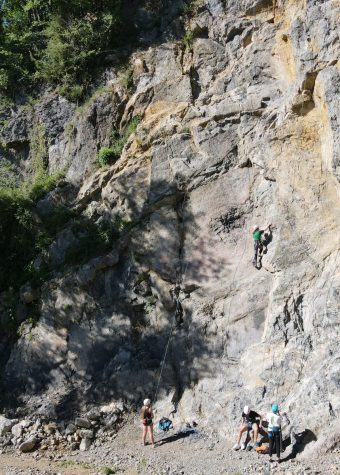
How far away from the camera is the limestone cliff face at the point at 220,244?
508 inches

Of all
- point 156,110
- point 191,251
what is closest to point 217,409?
point 191,251

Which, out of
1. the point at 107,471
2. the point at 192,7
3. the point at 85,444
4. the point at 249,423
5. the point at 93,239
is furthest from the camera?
the point at 192,7

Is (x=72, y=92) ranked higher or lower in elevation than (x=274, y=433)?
higher

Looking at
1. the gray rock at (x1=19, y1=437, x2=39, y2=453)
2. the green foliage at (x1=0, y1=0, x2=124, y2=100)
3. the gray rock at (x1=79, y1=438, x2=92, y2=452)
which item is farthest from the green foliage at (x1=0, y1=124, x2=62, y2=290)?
the gray rock at (x1=79, y1=438, x2=92, y2=452)

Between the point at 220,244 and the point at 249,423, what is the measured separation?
543cm

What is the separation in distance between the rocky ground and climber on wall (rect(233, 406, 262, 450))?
188mm

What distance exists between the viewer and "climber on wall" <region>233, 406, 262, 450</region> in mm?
11867

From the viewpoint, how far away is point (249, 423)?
11.9 meters

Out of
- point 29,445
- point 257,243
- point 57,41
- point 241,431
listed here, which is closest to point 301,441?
point 241,431

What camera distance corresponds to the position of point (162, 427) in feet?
44.0

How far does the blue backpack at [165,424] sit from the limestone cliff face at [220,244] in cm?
44

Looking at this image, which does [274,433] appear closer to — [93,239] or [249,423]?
[249,423]

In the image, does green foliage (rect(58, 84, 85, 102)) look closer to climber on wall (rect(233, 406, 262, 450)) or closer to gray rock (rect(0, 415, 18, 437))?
gray rock (rect(0, 415, 18, 437))

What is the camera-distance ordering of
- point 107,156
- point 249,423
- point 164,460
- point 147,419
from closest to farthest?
point 249,423 < point 164,460 < point 147,419 < point 107,156
